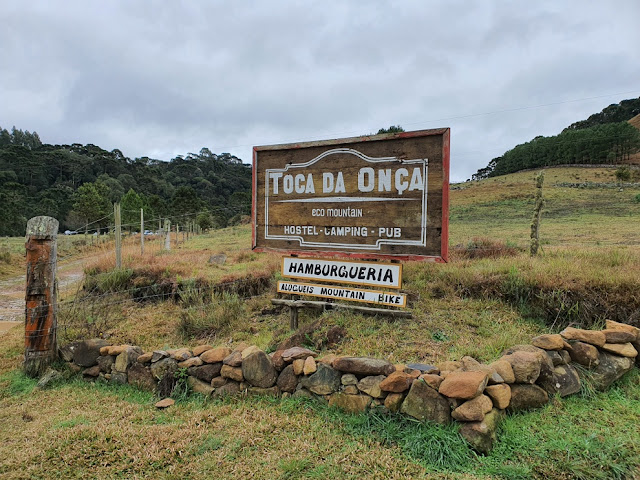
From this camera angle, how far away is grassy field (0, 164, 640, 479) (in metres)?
2.52

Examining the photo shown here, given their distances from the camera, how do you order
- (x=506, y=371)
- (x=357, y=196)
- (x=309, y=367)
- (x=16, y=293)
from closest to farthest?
(x=506, y=371)
(x=309, y=367)
(x=357, y=196)
(x=16, y=293)

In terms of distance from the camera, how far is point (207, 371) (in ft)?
12.5

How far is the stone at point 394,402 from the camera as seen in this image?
2977 mm

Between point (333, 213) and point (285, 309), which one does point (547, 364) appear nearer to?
point (333, 213)

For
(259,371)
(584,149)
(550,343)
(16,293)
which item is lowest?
(16,293)

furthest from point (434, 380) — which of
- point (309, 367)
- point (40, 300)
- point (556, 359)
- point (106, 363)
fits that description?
point (40, 300)

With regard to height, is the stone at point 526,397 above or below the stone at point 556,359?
below

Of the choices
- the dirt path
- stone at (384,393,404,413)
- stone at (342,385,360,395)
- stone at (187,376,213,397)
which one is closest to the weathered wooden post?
stone at (187,376,213,397)

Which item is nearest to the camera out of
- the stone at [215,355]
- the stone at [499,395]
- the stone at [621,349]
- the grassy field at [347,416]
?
the grassy field at [347,416]

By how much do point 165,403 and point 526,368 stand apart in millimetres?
3329

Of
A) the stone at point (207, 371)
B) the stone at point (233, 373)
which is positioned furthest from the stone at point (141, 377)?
the stone at point (233, 373)

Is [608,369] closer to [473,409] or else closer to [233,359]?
[473,409]

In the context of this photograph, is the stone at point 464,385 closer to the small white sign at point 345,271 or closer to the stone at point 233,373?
the small white sign at point 345,271

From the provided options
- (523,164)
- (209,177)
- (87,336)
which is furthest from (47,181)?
(523,164)
